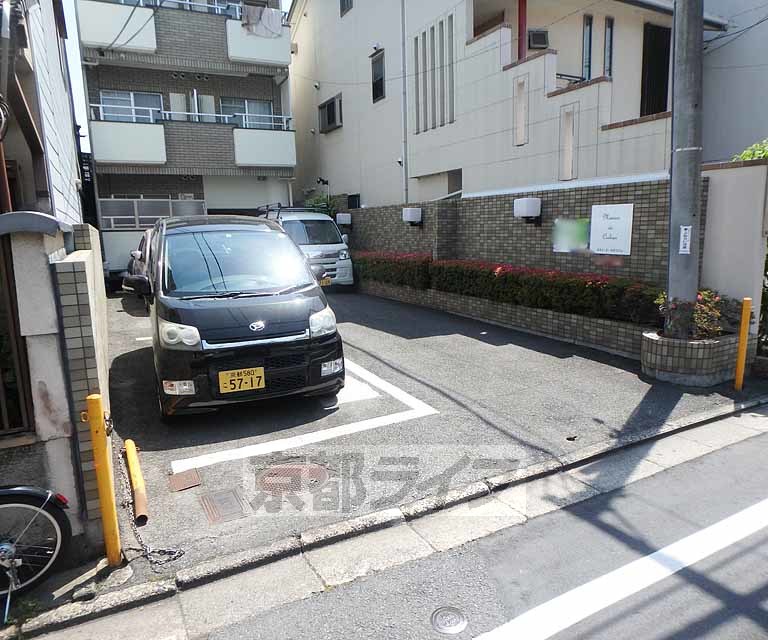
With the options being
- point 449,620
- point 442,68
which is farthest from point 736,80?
point 449,620

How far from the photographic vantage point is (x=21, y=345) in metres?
2.79

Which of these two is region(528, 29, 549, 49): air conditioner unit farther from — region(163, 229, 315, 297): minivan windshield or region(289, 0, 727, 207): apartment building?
region(163, 229, 315, 297): minivan windshield

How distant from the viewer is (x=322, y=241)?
13148 mm

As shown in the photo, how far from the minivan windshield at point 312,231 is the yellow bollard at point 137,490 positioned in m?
9.34

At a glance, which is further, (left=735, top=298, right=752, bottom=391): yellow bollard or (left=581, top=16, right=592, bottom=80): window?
(left=581, top=16, right=592, bottom=80): window

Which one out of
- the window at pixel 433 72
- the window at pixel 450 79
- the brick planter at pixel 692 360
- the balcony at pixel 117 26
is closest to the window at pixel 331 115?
the window at pixel 433 72

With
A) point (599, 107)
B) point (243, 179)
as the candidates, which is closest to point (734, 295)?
point (599, 107)

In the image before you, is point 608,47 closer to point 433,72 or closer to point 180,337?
point 433,72

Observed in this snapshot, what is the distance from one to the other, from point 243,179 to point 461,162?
7341 mm

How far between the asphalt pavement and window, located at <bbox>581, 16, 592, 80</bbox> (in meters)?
9.11

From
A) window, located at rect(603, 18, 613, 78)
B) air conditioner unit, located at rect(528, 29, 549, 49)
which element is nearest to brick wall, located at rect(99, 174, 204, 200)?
air conditioner unit, located at rect(528, 29, 549, 49)

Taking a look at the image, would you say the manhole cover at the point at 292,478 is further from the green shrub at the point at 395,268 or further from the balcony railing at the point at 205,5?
the balcony railing at the point at 205,5

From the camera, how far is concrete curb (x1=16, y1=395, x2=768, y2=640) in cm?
264

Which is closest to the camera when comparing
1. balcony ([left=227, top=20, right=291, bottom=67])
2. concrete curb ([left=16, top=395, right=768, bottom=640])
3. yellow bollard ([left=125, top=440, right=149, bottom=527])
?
concrete curb ([left=16, top=395, right=768, bottom=640])
